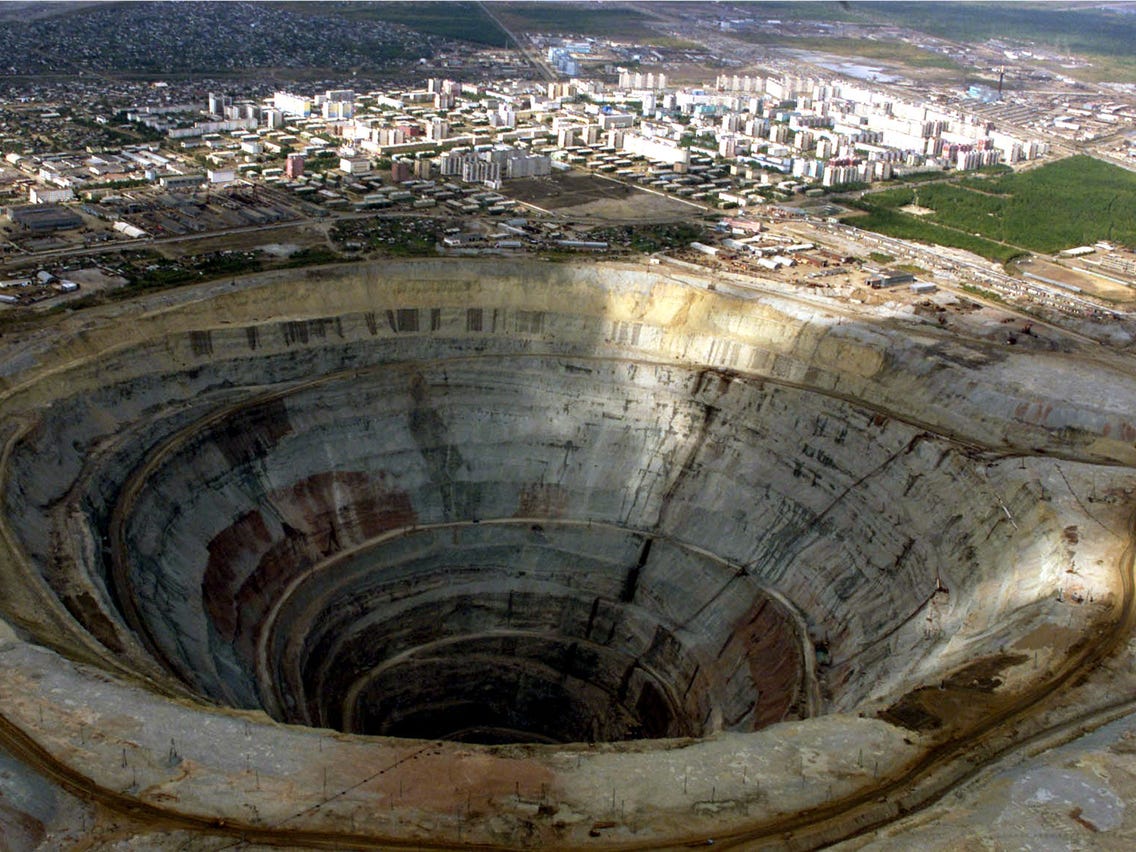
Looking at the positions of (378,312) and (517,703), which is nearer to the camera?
(517,703)

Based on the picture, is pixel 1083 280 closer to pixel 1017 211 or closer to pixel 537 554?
pixel 1017 211

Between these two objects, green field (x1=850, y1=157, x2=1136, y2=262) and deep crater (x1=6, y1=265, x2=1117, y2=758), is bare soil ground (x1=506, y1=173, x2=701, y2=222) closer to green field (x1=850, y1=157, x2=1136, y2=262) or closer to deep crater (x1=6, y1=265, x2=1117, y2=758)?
green field (x1=850, y1=157, x2=1136, y2=262)

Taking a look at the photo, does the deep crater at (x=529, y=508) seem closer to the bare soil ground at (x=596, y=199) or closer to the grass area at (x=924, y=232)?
the bare soil ground at (x=596, y=199)

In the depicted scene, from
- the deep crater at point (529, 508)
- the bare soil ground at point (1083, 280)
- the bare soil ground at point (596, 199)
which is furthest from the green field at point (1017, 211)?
the deep crater at point (529, 508)

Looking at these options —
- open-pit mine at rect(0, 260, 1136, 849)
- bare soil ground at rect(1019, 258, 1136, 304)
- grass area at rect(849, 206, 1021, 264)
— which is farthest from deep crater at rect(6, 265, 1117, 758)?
grass area at rect(849, 206, 1021, 264)

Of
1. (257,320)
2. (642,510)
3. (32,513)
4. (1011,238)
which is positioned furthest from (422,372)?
(1011,238)

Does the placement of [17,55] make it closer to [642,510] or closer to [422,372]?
[422,372]
